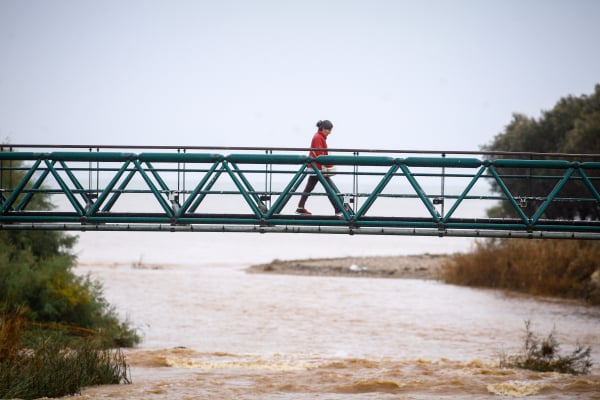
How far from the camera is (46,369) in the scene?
15.3 meters

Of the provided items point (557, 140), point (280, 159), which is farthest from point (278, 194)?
point (557, 140)

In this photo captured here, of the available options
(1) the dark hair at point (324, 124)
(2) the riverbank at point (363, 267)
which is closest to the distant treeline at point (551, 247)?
(2) the riverbank at point (363, 267)

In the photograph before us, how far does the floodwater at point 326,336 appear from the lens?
17.8 m

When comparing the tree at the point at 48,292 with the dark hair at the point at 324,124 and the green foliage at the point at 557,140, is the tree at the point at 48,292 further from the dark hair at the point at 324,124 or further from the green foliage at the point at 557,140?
the green foliage at the point at 557,140

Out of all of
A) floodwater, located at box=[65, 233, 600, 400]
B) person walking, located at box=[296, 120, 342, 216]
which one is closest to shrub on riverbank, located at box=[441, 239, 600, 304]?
floodwater, located at box=[65, 233, 600, 400]

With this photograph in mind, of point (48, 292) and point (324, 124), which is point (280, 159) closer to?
point (324, 124)

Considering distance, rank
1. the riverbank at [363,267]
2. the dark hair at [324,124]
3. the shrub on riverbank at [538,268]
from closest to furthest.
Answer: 1. the dark hair at [324,124]
2. the shrub on riverbank at [538,268]
3. the riverbank at [363,267]

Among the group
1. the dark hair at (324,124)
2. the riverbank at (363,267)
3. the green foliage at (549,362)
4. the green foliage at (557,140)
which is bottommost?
the green foliage at (549,362)

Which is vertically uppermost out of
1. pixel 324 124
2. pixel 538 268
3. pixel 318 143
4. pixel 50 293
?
pixel 324 124

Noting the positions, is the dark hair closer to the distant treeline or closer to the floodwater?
the floodwater

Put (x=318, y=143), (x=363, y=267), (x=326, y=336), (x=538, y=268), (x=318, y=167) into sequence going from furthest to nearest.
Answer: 1. (x=363, y=267)
2. (x=538, y=268)
3. (x=326, y=336)
4. (x=318, y=143)
5. (x=318, y=167)

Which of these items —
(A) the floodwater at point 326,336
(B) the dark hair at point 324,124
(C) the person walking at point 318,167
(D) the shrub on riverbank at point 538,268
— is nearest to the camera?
(C) the person walking at point 318,167

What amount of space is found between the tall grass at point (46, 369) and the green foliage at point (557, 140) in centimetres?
2581

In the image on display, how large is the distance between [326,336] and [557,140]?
23874 millimetres
